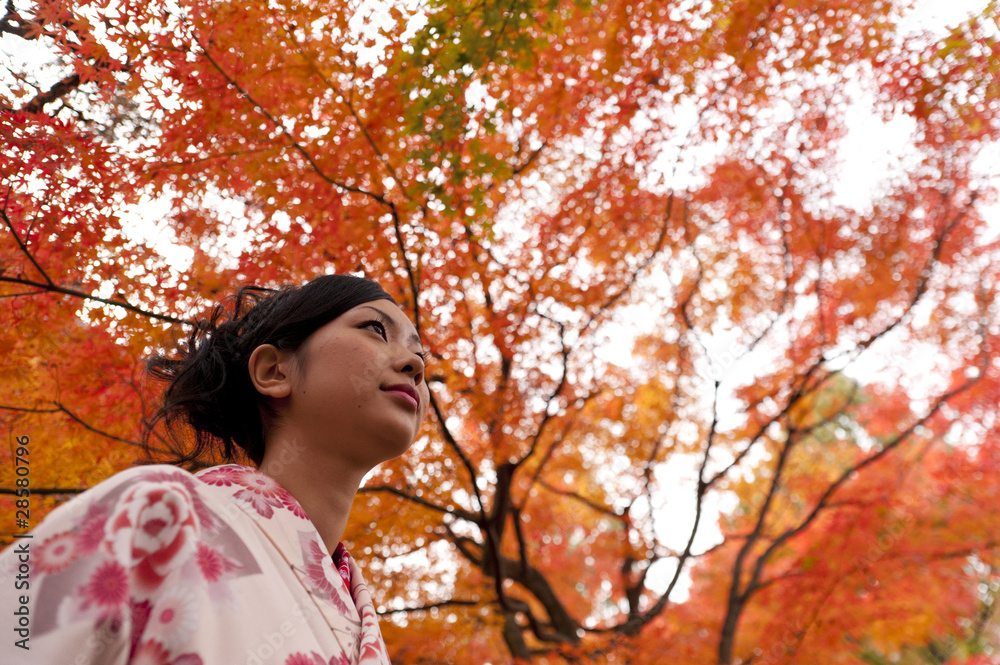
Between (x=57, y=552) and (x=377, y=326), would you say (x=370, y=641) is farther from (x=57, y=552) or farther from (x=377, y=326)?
(x=377, y=326)

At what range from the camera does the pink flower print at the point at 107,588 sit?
107cm

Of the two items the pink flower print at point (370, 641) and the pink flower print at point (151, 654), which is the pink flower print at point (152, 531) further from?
the pink flower print at point (370, 641)

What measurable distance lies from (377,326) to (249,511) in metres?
0.71

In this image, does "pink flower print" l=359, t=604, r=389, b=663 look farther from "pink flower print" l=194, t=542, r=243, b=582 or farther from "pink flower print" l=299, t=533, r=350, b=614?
"pink flower print" l=194, t=542, r=243, b=582

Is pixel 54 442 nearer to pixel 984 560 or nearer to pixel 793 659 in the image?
pixel 793 659

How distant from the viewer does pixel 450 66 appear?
350 cm

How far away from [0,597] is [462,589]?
7151 millimetres

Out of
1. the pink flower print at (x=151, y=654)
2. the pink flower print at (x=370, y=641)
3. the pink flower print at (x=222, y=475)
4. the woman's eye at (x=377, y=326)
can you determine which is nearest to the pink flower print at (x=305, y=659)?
the pink flower print at (x=370, y=641)

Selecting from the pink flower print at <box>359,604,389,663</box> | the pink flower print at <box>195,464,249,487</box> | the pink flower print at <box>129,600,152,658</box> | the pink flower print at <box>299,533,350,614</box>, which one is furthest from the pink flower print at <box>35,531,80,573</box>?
the pink flower print at <box>359,604,389,663</box>

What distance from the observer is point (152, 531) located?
120cm

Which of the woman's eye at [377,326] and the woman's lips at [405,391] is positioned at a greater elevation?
the woman's eye at [377,326]

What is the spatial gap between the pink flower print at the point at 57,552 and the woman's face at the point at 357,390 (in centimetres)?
74

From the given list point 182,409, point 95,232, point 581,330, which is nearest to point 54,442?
point 95,232

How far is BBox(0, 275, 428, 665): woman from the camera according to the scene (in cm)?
109
